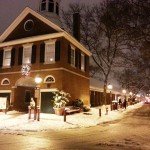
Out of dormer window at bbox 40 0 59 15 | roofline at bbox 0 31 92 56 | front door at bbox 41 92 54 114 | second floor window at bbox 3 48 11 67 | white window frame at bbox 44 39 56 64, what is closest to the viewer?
front door at bbox 41 92 54 114

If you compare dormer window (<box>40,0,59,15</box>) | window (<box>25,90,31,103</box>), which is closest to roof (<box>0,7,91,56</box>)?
dormer window (<box>40,0,59,15</box>)

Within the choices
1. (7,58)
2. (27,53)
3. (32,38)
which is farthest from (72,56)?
(7,58)

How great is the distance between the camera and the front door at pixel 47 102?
24125mm

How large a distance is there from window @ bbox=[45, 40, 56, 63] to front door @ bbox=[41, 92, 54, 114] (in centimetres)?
332

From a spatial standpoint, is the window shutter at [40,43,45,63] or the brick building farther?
the window shutter at [40,43,45,63]

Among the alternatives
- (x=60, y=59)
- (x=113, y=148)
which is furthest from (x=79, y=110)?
(x=113, y=148)

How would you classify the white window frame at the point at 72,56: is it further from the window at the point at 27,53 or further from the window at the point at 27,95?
the window at the point at 27,95

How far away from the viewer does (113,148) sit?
9.77 meters

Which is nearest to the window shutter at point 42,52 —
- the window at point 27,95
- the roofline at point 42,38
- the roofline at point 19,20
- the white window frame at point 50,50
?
the white window frame at point 50,50

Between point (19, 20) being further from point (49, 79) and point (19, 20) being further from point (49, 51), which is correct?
point (49, 79)

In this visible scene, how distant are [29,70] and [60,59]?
3.76 m

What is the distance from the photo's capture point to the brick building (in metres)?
24.7

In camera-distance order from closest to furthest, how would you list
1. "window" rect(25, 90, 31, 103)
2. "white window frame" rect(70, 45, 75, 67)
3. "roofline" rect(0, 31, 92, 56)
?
"roofline" rect(0, 31, 92, 56), "white window frame" rect(70, 45, 75, 67), "window" rect(25, 90, 31, 103)

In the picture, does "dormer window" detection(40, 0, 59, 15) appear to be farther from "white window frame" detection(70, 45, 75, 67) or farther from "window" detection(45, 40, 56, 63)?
"window" detection(45, 40, 56, 63)
